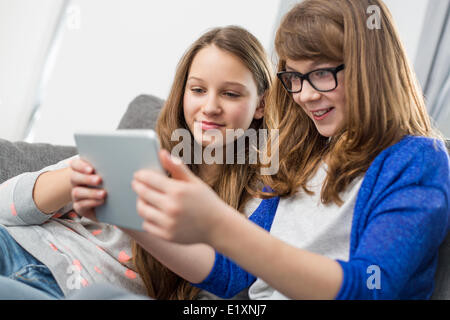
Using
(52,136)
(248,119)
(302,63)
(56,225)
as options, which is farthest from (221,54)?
(52,136)

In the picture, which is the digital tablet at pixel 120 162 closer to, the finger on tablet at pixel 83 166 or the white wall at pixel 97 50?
the finger on tablet at pixel 83 166

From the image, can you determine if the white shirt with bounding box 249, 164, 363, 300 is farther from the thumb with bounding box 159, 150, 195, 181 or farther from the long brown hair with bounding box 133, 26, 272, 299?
the thumb with bounding box 159, 150, 195, 181

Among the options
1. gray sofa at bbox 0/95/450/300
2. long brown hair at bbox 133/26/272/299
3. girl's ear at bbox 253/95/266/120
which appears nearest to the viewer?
long brown hair at bbox 133/26/272/299

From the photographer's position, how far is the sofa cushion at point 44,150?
1.57 metres

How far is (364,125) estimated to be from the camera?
38.2 inches

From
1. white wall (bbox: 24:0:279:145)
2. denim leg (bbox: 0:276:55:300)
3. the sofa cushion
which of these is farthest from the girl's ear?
white wall (bbox: 24:0:279:145)

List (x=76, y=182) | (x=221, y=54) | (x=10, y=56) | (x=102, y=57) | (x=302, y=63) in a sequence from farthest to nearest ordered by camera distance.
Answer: (x=102, y=57) < (x=10, y=56) < (x=221, y=54) < (x=302, y=63) < (x=76, y=182)

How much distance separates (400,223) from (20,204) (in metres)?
0.97

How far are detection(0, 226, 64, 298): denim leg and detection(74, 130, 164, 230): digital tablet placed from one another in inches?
13.9

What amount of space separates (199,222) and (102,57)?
2.85m

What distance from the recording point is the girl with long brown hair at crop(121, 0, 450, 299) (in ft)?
2.45

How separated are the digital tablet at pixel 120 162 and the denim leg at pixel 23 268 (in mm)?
352

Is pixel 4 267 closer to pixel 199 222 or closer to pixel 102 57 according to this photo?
pixel 199 222
